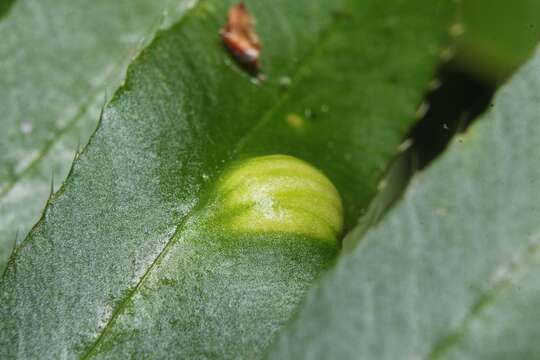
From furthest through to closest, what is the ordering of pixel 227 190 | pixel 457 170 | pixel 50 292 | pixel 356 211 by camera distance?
1. pixel 356 211
2. pixel 227 190
3. pixel 50 292
4. pixel 457 170

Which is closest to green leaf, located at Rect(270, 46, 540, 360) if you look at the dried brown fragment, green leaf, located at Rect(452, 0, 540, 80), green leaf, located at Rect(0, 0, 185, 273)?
the dried brown fragment

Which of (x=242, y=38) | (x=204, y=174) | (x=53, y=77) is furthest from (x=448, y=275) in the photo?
(x=53, y=77)

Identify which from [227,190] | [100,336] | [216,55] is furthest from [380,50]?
[100,336]

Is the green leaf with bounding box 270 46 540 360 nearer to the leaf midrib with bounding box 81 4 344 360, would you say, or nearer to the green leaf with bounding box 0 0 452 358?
the green leaf with bounding box 0 0 452 358

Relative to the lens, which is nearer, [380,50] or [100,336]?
[100,336]

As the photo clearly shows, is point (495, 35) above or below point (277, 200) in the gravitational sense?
below

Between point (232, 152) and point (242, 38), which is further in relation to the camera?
point (242, 38)

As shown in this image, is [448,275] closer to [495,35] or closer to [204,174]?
[204,174]

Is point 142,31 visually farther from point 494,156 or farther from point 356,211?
point 494,156
